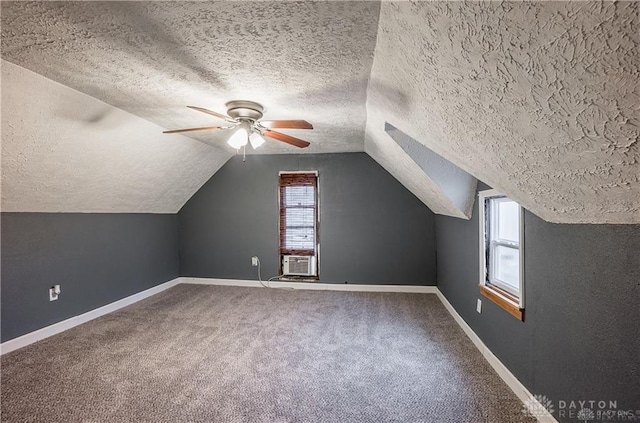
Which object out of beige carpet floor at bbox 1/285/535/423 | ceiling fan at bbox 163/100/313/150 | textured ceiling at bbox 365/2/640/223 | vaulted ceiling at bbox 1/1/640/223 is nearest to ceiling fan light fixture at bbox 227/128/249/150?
ceiling fan at bbox 163/100/313/150

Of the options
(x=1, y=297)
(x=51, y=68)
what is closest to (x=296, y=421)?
(x=51, y=68)

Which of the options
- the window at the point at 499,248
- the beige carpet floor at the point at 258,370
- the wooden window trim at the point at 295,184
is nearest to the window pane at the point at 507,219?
the window at the point at 499,248

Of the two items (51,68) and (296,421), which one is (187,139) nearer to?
(51,68)

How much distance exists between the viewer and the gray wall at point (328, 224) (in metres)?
4.74

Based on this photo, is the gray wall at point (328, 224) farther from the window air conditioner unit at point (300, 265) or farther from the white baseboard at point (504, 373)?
the white baseboard at point (504, 373)

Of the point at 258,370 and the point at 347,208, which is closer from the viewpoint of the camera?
the point at 258,370

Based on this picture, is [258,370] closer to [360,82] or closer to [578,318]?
[578,318]

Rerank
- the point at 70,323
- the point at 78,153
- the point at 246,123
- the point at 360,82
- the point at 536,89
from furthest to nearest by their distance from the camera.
→ the point at 70,323
the point at 78,153
the point at 246,123
the point at 360,82
the point at 536,89

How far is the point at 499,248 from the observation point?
265 cm

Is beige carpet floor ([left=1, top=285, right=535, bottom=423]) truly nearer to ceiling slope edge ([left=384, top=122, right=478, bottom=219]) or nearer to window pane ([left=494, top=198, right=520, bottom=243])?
window pane ([left=494, top=198, right=520, bottom=243])

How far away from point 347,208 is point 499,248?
98.9 inches

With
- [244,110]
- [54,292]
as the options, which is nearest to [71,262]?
[54,292]

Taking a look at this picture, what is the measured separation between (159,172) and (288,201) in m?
1.94

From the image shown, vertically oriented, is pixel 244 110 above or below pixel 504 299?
above
